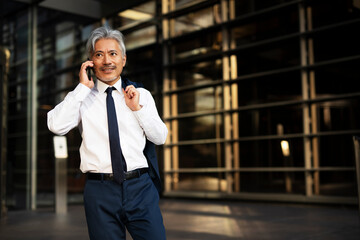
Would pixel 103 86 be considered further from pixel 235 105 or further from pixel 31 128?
pixel 31 128

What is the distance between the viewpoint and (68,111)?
1984mm

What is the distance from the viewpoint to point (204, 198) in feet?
32.8

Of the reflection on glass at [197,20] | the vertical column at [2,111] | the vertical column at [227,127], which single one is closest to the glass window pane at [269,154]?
the vertical column at [227,127]

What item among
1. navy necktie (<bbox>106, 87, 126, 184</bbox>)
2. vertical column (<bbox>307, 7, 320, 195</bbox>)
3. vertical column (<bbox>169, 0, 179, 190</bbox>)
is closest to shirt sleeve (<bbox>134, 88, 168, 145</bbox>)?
navy necktie (<bbox>106, 87, 126, 184</bbox>)

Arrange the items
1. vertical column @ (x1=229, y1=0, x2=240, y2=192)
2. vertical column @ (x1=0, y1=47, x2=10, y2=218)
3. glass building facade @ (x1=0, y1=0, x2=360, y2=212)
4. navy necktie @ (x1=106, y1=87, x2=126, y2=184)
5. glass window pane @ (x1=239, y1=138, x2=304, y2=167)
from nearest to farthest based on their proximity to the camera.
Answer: navy necktie @ (x1=106, y1=87, x2=126, y2=184), vertical column @ (x1=0, y1=47, x2=10, y2=218), glass building facade @ (x1=0, y1=0, x2=360, y2=212), glass window pane @ (x1=239, y1=138, x2=304, y2=167), vertical column @ (x1=229, y1=0, x2=240, y2=192)

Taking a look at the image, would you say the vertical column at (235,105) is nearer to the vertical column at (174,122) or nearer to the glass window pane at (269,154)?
the glass window pane at (269,154)

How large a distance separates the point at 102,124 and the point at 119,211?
0.41m

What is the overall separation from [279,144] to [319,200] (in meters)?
1.41

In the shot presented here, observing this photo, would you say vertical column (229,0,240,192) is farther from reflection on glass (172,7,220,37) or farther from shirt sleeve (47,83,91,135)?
shirt sleeve (47,83,91,135)

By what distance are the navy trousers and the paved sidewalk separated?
3.10m

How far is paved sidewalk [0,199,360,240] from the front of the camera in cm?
512

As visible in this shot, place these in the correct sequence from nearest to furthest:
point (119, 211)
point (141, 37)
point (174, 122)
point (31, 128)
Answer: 1. point (119, 211)
2. point (31, 128)
3. point (174, 122)
4. point (141, 37)

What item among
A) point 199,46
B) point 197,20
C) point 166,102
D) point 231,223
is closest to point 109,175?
point 231,223

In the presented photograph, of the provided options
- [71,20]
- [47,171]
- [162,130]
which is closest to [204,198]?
[47,171]
